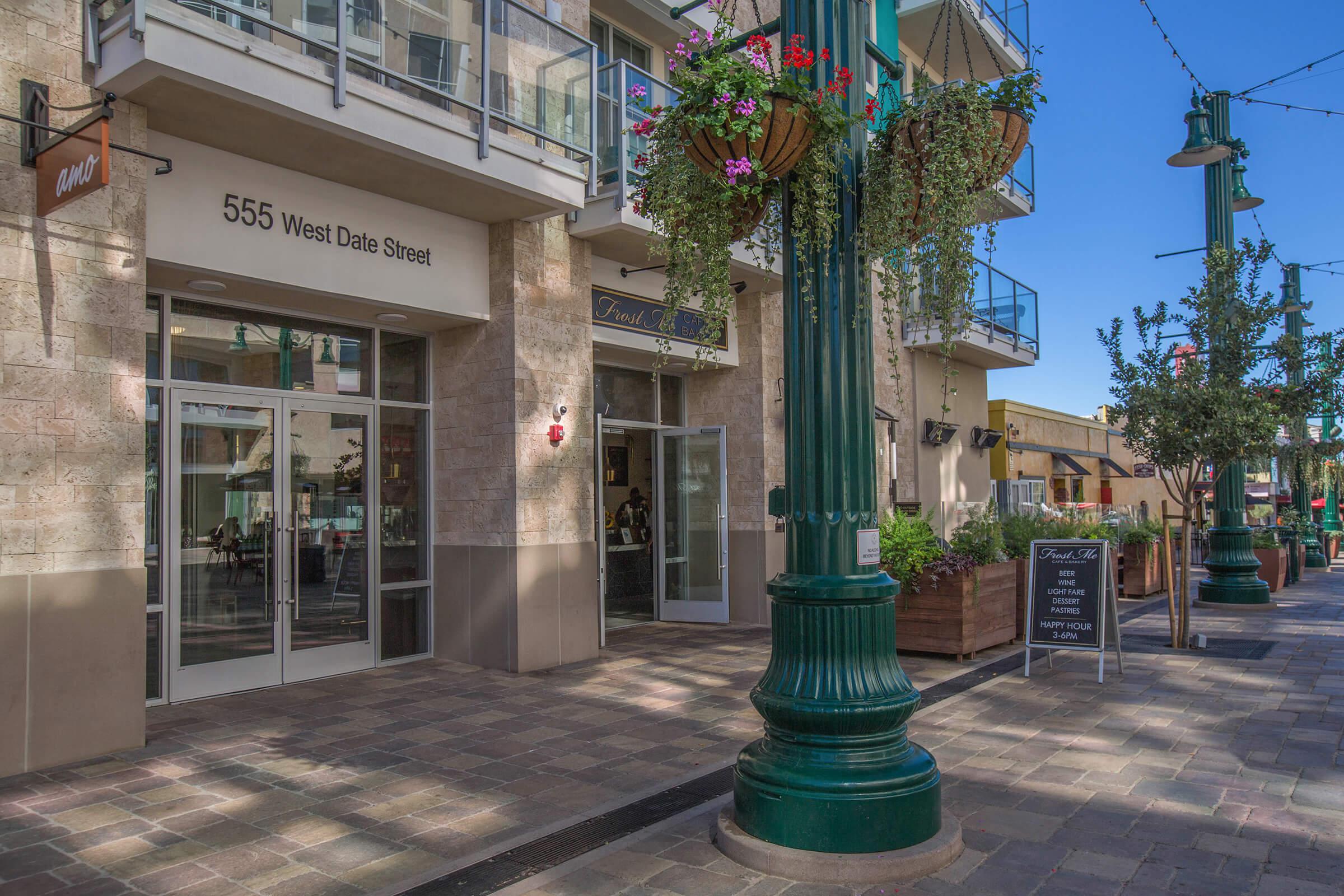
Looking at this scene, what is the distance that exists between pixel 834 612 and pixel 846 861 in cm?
94

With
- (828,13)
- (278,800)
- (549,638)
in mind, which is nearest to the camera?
(828,13)

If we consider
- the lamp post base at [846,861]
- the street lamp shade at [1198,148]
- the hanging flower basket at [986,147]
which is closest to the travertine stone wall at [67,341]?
the lamp post base at [846,861]

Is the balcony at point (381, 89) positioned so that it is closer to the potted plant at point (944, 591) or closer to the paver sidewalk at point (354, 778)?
the paver sidewalk at point (354, 778)

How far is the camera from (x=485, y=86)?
7285 millimetres

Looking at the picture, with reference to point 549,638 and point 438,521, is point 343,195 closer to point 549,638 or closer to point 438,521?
point 438,521

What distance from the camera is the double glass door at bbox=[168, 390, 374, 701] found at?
6.91 meters

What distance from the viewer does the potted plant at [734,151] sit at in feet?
11.9

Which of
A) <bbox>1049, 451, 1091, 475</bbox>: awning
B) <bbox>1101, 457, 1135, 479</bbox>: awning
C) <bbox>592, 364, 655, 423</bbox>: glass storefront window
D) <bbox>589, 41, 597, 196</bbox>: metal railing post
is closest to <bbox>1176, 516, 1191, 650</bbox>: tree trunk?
<bbox>592, 364, 655, 423</bbox>: glass storefront window

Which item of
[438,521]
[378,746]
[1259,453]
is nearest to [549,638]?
[438,521]

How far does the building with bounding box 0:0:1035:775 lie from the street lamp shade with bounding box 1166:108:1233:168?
21.3ft

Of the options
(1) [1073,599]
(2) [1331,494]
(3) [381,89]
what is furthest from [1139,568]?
(2) [1331,494]

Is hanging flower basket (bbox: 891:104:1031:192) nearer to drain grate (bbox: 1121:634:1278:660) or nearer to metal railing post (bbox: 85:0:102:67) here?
metal railing post (bbox: 85:0:102:67)

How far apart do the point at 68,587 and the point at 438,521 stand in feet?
11.7

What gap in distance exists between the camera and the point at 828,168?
383 cm
